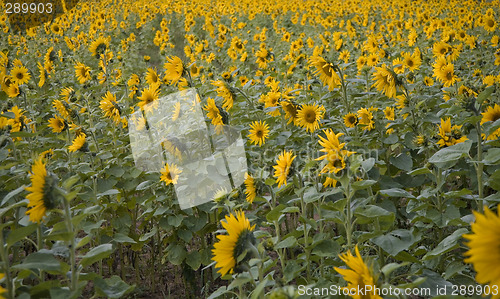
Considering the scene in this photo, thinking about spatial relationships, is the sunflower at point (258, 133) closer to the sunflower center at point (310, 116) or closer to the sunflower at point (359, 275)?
the sunflower center at point (310, 116)

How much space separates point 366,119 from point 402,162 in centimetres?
42

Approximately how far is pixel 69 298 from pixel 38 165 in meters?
0.42

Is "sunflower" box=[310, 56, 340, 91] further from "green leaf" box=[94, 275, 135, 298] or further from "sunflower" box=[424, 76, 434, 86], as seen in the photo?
"green leaf" box=[94, 275, 135, 298]

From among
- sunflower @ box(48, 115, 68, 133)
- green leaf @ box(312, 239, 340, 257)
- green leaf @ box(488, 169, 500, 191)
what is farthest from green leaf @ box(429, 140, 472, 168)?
sunflower @ box(48, 115, 68, 133)

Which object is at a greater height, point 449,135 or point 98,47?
point 98,47

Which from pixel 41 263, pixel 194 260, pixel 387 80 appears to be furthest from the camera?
pixel 387 80

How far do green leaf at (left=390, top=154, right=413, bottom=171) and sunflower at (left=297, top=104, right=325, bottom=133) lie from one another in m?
0.47

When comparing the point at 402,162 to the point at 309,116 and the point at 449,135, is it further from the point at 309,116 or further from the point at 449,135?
the point at 309,116

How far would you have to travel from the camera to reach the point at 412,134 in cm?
255

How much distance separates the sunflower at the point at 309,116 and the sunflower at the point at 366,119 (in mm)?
304

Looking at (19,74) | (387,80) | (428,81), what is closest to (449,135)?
(387,80)

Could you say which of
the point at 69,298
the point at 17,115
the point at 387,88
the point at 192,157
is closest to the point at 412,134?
the point at 387,88

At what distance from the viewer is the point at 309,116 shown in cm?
260

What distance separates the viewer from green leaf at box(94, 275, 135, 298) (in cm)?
139
